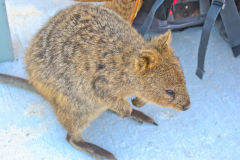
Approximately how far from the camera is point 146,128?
2.21 m

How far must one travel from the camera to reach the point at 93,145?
2.02 m

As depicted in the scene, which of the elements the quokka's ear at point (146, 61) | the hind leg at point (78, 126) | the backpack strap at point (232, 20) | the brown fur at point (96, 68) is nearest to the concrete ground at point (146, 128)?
the hind leg at point (78, 126)

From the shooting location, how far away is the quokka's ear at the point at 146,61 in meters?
1.60

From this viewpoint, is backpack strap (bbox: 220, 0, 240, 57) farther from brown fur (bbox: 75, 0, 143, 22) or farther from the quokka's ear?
the quokka's ear

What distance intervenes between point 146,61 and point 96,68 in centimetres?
33

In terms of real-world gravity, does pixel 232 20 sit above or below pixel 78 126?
above

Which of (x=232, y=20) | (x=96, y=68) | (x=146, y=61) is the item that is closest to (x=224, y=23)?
(x=232, y=20)

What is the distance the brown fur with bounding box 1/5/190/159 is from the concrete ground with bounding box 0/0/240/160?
0.21m

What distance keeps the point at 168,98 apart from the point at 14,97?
4.11 ft

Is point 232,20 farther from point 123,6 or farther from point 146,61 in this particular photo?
point 146,61

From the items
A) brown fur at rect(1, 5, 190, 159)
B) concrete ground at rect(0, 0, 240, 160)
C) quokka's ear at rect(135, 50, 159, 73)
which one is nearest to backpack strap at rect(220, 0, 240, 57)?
concrete ground at rect(0, 0, 240, 160)

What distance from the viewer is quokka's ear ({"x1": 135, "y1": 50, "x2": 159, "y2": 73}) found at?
160cm

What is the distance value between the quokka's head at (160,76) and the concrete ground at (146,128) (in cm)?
43

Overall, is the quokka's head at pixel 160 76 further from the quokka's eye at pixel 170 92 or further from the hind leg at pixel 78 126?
the hind leg at pixel 78 126
